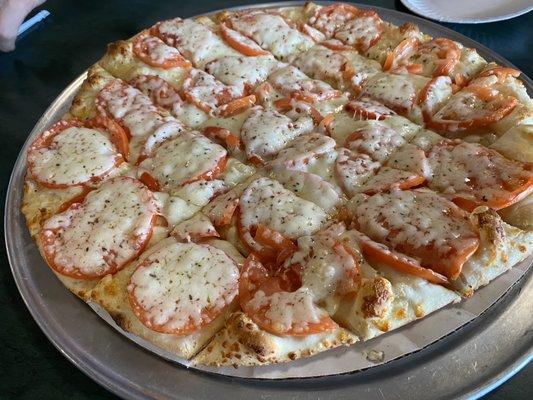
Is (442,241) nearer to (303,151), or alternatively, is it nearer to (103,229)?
(303,151)

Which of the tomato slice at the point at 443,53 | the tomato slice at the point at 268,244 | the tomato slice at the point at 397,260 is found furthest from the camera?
the tomato slice at the point at 443,53

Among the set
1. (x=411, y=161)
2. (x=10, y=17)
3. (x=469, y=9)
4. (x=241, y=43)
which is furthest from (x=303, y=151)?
(x=10, y=17)

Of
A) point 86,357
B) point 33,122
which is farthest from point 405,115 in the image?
point 33,122

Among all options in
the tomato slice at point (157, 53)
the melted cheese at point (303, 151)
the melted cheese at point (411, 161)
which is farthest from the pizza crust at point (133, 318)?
the tomato slice at point (157, 53)

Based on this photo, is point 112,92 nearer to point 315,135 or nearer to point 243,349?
point 315,135

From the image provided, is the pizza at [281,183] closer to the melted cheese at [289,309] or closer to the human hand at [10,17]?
the melted cheese at [289,309]
